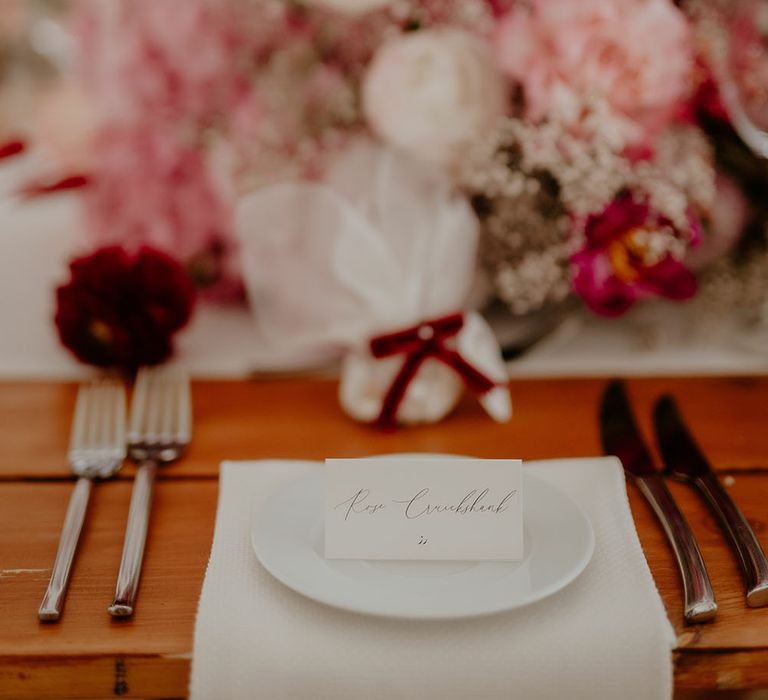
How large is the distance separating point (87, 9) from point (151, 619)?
825 millimetres

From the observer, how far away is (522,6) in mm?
989

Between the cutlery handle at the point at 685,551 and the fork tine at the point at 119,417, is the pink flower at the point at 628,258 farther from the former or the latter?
the fork tine at the point at 119,417

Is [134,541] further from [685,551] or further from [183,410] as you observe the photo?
[685,551]

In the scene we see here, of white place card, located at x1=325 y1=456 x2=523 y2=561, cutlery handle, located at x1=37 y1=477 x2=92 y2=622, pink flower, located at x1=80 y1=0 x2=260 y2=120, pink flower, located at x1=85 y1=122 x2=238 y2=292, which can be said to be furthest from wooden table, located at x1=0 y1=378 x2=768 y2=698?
pink flower, located at x1=80 y1=0 x2=260 y2=120

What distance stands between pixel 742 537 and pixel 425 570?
235mm

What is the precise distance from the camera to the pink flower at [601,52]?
91 centimetres

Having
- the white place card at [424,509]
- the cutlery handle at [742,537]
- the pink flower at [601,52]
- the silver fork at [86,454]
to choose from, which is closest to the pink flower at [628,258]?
the pink flower at [601,52]

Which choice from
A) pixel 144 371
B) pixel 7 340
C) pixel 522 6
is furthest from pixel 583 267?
pixel 7 340

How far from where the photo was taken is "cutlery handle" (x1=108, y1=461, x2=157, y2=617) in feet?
1.96

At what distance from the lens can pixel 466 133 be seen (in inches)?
38.4

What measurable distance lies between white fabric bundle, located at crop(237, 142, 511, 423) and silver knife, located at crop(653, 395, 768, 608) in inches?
5.9

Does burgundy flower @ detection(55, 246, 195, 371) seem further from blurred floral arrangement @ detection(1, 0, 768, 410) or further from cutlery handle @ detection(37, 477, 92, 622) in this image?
cutlery handle @ detection(37, 477, 92, 622)

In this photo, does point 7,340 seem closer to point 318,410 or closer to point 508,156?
→ point 318,410

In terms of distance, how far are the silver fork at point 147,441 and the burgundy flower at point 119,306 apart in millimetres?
36
